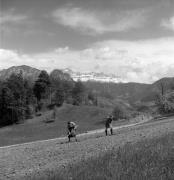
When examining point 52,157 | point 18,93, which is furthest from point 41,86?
point 52,157

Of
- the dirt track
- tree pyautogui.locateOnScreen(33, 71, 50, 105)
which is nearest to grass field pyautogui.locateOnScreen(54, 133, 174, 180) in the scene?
the dirt track

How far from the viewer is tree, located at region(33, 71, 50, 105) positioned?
149750 mm

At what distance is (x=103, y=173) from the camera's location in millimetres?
10234

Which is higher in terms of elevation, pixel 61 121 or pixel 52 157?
pixel 52 157

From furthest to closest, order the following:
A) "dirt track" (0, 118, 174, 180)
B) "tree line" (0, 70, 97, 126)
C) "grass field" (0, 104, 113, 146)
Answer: "tree line" (0, 70, 97, 126) < "grass field" (0, 104, 113, 146) < "dirt track" (0, 118, 174, 180)

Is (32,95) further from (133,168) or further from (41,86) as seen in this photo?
(133,168)

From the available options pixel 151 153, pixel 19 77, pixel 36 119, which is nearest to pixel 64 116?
pixel 36 119

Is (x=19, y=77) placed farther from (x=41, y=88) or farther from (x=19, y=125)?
(x=19, y=125)

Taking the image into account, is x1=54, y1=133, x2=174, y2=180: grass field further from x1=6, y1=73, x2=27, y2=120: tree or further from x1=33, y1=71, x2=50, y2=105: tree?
x1=33, y1=71, x2=50, y2=105: tree

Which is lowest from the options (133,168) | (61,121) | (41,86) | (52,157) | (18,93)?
(61,121)

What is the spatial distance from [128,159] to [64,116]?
129 metres

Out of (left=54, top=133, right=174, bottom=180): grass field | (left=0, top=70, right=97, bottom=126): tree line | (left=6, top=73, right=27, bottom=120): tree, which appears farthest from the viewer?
(left=0, top=70, right=97, bottom=126): tree line

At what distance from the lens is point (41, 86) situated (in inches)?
5901

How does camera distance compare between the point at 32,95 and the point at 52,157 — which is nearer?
the point at 52,157
